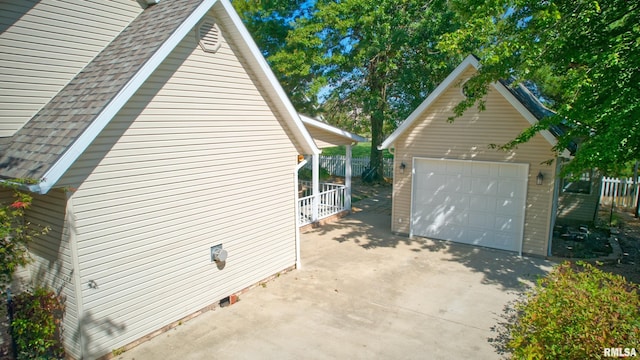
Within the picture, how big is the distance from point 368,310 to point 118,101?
5.57 metres

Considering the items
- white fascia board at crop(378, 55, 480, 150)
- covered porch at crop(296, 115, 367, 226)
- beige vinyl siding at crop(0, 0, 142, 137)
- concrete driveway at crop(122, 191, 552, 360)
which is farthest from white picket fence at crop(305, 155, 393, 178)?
beige vinyl siding at crop(0, 0, 142, 137)

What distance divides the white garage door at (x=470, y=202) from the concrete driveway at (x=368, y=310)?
1.63 ft

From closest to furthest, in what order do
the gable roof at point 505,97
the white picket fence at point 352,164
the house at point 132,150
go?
1. the house at point 132,150
2. the gable roof at point 505,97
3. the white picket fence at point 352,164

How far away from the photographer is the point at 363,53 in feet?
57.2

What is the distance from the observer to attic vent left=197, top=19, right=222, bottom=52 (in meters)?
6.68

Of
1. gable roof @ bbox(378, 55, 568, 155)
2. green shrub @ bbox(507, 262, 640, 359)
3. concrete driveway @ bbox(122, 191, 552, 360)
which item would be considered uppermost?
gable roof @ bbox(378, 55, 568, 155)

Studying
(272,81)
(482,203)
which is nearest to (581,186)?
(482,203)

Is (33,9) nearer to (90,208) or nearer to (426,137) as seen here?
(90,208)

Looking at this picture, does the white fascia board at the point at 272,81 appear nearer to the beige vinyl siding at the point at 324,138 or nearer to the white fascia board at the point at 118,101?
the white fascia board at the point at 118,101

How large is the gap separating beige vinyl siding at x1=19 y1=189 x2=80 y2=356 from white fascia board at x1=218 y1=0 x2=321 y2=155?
12.9ft

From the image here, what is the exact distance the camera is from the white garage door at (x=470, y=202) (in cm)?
1050

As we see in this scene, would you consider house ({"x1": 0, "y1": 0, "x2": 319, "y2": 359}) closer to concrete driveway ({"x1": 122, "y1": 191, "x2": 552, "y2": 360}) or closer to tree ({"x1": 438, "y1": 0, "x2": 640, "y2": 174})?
concrete driveway ({"x1": 122, "y1": 191, "x2": 552, "y2": 360})

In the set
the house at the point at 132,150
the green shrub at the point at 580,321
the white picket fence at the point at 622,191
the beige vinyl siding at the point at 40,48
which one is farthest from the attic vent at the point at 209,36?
the white picket fence at the point at 622,191

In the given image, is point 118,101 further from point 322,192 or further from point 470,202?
point 322,192
